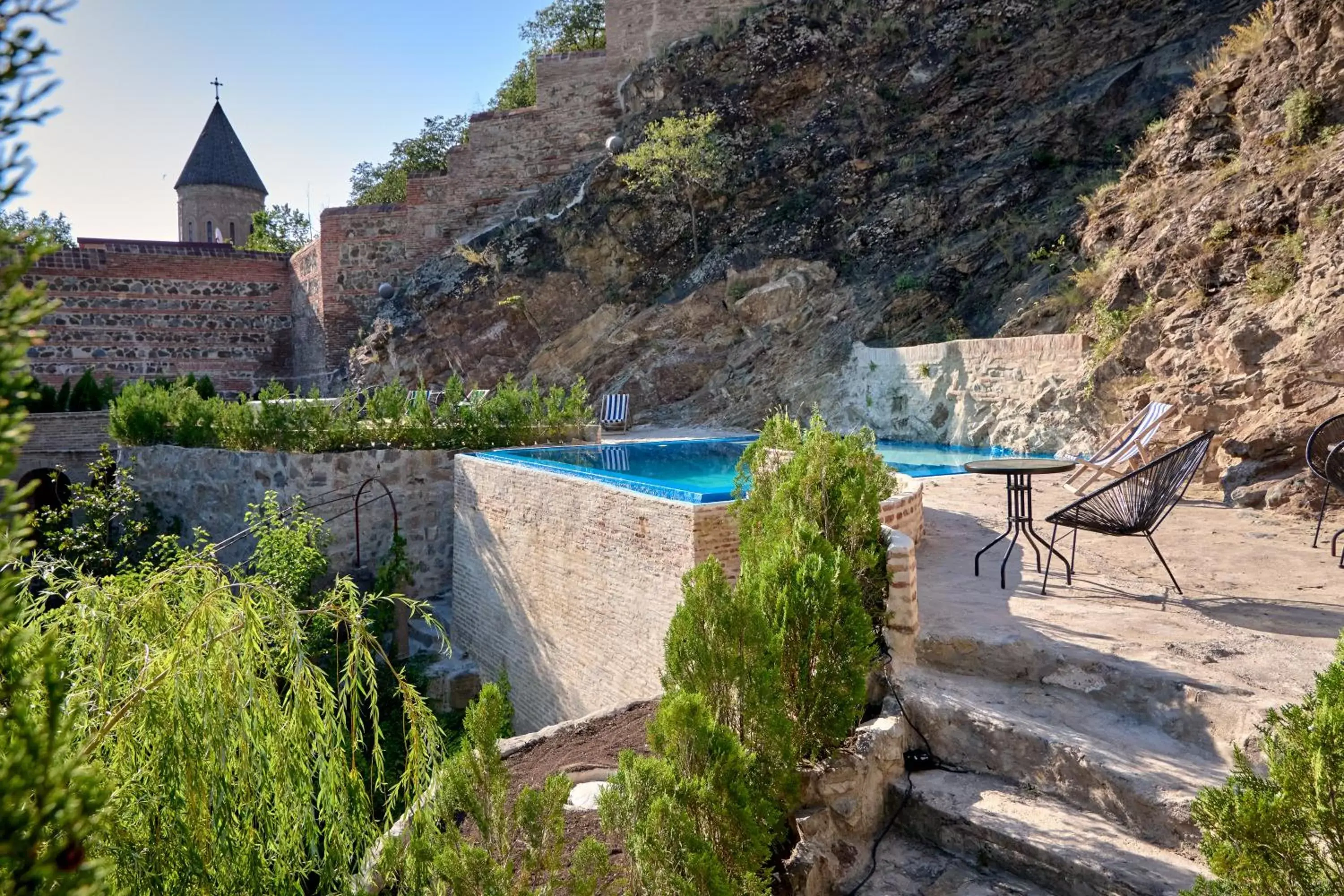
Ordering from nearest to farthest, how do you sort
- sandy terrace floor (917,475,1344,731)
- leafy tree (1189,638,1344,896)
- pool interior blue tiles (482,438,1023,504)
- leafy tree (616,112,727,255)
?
leafy tree (1189,638,1344,896), sandy terrace floor (917,475,1344,731), pool interior blue tiles (482,438,1023,504), leafy tree (616,112,727,255)

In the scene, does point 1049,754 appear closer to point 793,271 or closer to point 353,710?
point 353,710

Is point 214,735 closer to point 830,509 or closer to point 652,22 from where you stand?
point 830,509

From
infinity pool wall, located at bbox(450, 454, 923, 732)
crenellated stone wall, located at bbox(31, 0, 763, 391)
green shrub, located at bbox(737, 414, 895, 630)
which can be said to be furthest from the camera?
crenellated stone wall, located at bbox(31, 0, 763, 391)

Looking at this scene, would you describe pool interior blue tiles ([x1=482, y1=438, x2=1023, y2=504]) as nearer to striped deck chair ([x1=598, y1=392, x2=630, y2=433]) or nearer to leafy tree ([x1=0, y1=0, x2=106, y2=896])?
striped deck chair ([x1=598, y1=392, x2=630, y2=433])

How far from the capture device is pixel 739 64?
809 inches

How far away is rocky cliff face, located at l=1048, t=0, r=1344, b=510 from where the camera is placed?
725 cm

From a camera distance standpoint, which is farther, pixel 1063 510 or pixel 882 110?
pixel 882 110

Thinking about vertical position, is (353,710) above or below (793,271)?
below

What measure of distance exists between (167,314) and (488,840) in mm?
22471

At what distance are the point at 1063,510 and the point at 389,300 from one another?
19.0 meters

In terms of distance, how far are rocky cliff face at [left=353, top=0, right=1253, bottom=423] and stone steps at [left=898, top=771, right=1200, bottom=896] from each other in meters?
11.3

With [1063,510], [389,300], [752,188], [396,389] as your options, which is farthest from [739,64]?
[1063,510]

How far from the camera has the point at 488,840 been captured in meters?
2.95

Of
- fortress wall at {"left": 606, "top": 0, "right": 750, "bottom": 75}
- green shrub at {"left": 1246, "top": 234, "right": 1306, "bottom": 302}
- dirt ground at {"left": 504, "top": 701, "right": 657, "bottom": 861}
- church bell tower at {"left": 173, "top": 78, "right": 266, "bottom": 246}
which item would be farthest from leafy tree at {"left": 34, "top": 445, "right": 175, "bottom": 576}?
church bell tower at {"left": 173, "top": 78, "right": 266, "bottom": 246}
